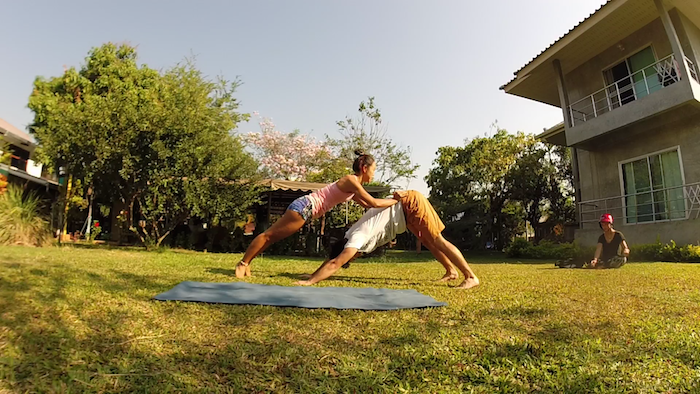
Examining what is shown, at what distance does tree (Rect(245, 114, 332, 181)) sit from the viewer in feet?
87.9

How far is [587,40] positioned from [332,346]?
42.4 ft

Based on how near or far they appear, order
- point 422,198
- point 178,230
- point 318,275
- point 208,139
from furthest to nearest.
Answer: point 178,230, point 208,139, point 422,198, point 318,275

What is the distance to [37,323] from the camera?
6.89ft

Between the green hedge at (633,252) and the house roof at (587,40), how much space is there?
18.2 ft

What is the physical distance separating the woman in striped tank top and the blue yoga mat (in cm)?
91

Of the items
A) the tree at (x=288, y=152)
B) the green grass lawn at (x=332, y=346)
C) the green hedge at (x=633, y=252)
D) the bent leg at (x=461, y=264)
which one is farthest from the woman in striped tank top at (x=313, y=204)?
the tree at (x=288, y=152)

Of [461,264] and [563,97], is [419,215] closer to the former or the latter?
[461,264]

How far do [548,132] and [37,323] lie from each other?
15.2 m

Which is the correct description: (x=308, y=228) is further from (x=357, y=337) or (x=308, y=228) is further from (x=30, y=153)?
(x=30, y=153)

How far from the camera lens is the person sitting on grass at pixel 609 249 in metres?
6.85

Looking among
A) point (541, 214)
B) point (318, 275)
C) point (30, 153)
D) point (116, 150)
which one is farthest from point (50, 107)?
point (541, 214)

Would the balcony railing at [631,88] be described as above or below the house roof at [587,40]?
below

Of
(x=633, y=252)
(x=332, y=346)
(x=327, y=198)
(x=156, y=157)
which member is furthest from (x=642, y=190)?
(x=156, y=157)

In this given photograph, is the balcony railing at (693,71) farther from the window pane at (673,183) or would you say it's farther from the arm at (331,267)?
the arm at (331,267)
